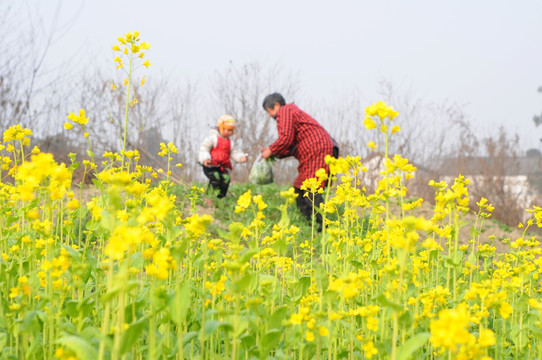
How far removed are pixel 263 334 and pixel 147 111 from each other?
14.4 meters

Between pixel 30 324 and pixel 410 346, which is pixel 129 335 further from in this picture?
pixel 410 346

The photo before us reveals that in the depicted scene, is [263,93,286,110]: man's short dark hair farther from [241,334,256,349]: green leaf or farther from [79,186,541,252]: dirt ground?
[241,334,256,349]: green leaf

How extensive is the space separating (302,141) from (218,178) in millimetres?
2075

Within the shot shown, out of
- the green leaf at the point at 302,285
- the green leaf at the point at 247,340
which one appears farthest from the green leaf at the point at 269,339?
the green leaf at the point at 302,285

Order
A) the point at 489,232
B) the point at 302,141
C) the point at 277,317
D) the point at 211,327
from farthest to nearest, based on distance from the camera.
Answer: the point at 489,232 < the point at 302,141 < the point at 277,317 < the point at 211,327

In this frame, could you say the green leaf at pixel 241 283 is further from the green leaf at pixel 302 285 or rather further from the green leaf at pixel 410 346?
the green leaf at pixel 302 285

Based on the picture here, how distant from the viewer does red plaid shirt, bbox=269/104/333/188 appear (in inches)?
255

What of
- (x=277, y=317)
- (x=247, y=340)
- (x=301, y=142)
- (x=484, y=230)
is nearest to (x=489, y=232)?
(x=484, y=230)

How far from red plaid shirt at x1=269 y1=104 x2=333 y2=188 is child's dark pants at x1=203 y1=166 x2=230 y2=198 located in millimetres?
1873

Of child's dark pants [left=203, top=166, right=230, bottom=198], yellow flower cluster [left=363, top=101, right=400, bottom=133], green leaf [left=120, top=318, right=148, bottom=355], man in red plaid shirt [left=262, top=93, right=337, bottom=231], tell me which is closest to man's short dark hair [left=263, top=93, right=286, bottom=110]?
man in red plaid shirt [left=262, top=93, right=337, bottom=231]

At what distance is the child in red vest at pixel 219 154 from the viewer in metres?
8.08

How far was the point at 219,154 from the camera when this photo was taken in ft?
26.6

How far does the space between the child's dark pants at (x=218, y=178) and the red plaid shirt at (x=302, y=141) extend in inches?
73.8

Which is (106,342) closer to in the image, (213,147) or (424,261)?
(424,261)
